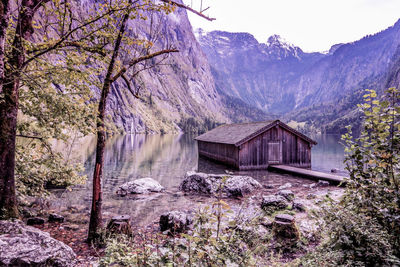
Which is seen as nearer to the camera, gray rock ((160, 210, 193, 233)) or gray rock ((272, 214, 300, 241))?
gray rock ((272, 214, 300, 241))

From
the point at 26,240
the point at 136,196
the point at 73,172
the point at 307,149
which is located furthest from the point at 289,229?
the point at 307,149

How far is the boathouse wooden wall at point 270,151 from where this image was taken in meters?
25.2

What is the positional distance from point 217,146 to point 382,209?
27.2 meters

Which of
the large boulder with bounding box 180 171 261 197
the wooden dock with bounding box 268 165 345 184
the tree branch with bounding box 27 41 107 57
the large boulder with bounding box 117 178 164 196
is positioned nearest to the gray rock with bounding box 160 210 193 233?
the large boulder with bounding box 180 171 261 197

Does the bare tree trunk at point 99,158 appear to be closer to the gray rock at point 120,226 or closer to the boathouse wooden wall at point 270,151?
the gray rock at point 120,226

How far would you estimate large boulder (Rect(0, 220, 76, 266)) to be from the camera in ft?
15.5

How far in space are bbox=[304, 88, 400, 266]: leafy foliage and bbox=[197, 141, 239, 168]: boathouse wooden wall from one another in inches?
810

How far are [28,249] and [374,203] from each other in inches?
279

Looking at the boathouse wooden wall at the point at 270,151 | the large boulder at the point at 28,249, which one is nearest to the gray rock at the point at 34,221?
the large boulder at the point at 28,249

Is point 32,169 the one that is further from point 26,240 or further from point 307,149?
point 307,149

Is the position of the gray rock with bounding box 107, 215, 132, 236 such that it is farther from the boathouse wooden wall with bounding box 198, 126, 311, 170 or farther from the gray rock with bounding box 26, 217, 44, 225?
the boathouse wooden wall with bounding box 198, 126, 311, 170

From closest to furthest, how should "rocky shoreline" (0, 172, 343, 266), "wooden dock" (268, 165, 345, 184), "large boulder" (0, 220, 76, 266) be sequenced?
"large boulder" (0, 220, 76, 266) < "rocky shoreline" (0, 172, 343, 266) < "wooden dock" (268, 165, 345, 184)

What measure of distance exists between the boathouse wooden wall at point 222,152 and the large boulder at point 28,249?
68.4 ft

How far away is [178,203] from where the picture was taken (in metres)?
14.1
